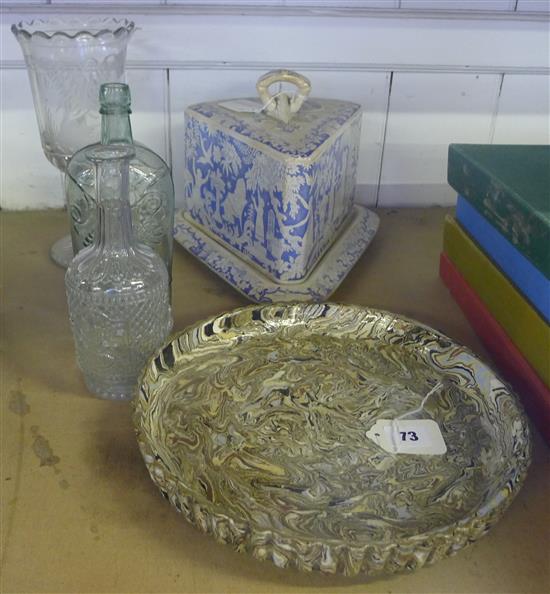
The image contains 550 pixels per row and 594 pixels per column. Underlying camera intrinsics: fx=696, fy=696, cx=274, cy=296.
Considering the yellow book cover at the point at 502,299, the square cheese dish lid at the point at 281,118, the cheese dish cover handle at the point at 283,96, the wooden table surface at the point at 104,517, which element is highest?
the cheese dish cover handle at the point at 283,96

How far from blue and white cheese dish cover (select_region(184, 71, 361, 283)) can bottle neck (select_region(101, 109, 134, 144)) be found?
0.15m

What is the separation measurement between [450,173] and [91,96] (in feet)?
1.43

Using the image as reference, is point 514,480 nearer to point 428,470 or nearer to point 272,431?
point 428,470

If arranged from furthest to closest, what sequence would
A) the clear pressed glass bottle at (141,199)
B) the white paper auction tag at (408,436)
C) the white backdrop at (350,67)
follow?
the white backdrop at (350,67), the clear pressed glass bottle at (141,199), the white paper auction tag at (408,436)

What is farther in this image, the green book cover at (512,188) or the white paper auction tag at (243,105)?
the white paper auction tag at (243,105)

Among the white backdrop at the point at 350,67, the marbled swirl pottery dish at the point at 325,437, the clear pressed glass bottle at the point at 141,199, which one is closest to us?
the marbled swirl pottery dish at the point at 325,437

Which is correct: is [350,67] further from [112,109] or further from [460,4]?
[112,109]

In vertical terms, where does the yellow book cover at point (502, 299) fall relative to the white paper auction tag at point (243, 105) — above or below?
below

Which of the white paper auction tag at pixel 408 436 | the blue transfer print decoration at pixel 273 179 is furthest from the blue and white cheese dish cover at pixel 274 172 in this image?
the white paper auction tag at pixel 408 436

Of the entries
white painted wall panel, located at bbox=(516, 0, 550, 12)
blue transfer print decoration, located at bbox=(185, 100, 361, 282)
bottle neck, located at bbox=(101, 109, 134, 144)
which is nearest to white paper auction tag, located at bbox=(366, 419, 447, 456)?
blue transfer print decoration, located at bbox=(185, 100, 361, 282)

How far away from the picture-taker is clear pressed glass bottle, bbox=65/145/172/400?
2.07ft

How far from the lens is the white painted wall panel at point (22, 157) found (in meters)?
0.96

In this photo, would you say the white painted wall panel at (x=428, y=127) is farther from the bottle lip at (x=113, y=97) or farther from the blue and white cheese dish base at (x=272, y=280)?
the bottle lip at (x=113, y=97)

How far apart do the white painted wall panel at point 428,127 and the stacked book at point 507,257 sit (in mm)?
233
